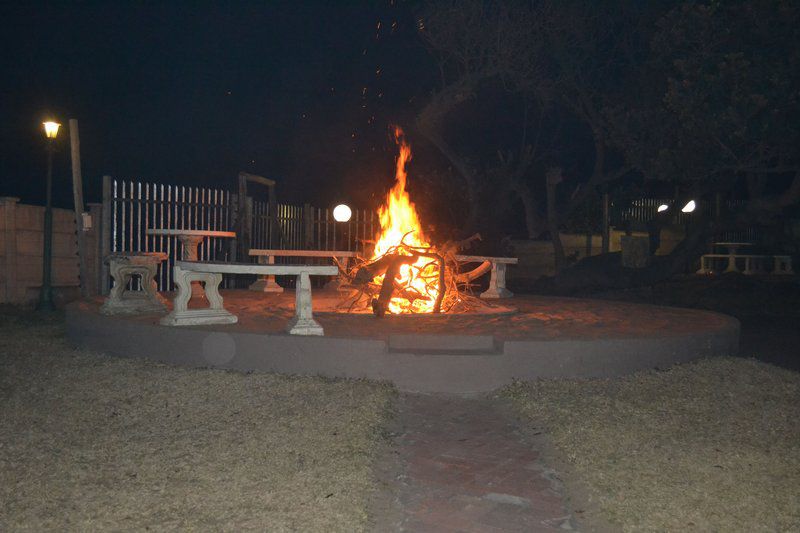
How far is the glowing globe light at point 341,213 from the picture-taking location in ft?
42.6

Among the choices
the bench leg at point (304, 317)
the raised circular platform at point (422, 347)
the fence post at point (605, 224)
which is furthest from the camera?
the fence post at point (605, 224)

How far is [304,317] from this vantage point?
5.71m

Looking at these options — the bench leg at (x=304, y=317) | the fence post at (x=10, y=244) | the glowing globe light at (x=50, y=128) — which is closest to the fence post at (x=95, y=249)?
the fence post at (x=10, y=244)

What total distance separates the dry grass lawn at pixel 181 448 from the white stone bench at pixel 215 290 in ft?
1.70

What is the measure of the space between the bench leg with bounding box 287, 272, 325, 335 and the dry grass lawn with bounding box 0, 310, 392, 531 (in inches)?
18.9

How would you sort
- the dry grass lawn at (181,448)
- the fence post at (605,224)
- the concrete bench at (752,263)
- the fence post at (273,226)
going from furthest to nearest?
the fence post at (605,224)
the concrete bench at (752,263)
the fence post at (273,226)
the dry grass lawn at (181,448)

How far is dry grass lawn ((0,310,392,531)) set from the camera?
307cm

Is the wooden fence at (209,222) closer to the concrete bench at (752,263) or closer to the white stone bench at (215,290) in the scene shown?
the white stone bench at (215,290)

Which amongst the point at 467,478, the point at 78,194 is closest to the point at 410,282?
the point at 467,478

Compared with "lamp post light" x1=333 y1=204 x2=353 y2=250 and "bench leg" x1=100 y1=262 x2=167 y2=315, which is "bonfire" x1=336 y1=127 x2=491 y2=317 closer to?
"bench leg" x1=100 y1=262 x2=167 y2=315

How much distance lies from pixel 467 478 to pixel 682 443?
1.44 meters

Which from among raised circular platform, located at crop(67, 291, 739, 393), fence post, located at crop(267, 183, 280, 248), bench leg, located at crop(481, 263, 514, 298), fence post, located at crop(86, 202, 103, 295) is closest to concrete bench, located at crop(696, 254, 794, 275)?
bench leg, located at crop(481, 263, 514, 298)

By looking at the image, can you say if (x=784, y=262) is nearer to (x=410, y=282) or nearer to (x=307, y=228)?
(x=307, y=228)

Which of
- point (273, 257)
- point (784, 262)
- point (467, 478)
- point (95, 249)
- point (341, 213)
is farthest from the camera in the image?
point (784, 262)
